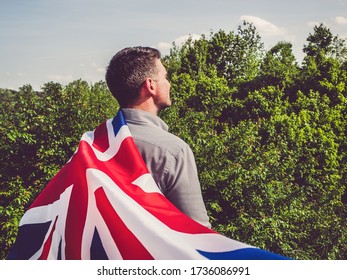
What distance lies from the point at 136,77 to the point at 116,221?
75 centimetres

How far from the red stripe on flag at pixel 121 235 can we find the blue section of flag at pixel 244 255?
269 millimetres

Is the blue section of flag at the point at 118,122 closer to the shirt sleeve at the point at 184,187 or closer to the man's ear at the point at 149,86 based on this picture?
the man's ear at the point at 149,86

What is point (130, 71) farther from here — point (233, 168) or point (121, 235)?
point (233, 168)

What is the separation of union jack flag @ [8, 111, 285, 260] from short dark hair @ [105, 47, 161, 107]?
222 millimetres

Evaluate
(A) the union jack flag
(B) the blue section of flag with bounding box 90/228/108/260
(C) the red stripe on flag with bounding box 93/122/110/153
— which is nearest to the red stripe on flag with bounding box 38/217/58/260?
(A) the union jack flag

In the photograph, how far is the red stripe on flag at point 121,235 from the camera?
1954 millimetres

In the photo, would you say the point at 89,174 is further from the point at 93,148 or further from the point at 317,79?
the point at 317,79

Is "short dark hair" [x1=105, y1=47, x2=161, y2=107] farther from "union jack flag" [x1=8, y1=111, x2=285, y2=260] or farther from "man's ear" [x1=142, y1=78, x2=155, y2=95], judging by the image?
"union jack flag" [x1=8, y1=111, x2=285, y2=260]

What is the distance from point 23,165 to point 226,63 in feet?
80.7

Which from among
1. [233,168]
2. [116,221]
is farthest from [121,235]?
[233,168]

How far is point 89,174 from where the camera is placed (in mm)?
2123

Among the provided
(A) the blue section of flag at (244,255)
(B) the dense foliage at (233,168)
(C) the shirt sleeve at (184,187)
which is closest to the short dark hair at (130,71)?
(C) the shirt sleeve at (184,187)

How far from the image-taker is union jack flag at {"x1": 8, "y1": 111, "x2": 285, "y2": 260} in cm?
194
